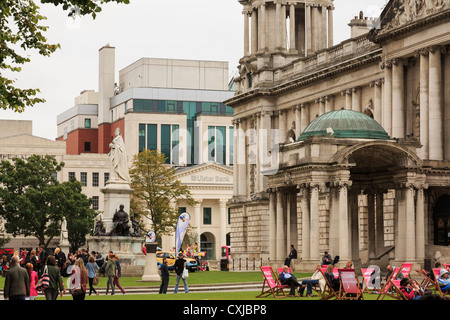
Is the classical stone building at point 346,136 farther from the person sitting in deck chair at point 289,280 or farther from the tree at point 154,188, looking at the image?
the person sitting in deck chair at point 289,280

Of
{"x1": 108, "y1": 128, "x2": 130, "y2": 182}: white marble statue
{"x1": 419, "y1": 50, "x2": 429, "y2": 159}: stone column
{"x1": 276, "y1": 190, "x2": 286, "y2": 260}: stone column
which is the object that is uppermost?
{"x1": 419, "y1": 50, "x2": 429, "y2": 159}: stone column

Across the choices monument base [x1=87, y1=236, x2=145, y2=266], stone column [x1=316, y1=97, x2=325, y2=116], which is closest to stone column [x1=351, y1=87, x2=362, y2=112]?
stone column [x1=316, y1=97, x2=325, y2=116]

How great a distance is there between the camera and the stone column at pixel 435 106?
6003cm

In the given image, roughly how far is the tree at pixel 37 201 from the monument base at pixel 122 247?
47259 millimetres

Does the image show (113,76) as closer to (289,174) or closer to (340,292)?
(289,174)

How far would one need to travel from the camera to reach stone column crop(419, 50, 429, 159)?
61031mm

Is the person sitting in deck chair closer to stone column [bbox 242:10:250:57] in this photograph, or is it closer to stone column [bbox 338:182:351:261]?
stone column [bbox 338:182:351:261]

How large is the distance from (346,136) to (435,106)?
1119 cm

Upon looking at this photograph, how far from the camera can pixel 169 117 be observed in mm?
154500

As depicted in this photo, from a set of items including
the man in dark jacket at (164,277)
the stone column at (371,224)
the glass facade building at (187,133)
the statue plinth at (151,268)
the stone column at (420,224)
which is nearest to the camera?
the man in dark jacket at (164,277)

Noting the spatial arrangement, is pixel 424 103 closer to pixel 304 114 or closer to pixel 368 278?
pixel 304 114

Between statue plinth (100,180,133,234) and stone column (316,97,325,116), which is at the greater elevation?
stone column (316,97,325,116)

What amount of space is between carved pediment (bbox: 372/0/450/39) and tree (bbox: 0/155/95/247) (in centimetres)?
4652

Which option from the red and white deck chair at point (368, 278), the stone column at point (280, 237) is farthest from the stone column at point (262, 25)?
the red and white deck chair at point (368, 278)
